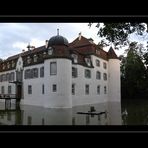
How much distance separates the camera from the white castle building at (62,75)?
18781 mm

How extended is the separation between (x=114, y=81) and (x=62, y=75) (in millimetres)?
7777

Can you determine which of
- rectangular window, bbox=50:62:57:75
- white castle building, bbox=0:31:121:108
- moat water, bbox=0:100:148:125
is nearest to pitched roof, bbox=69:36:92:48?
white castle building, bbox=0:31:121:108

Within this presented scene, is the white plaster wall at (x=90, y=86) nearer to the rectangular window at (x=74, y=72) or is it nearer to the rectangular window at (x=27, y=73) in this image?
the rectangular window at (x=74, y=72)

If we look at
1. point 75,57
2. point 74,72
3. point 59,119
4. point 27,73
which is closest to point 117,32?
point 59,119

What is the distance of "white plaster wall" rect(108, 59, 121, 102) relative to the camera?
24.4 m

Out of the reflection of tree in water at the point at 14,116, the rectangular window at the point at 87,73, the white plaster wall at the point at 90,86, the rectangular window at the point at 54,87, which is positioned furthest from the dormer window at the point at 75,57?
the reflection of tree in water at the point at 14,116

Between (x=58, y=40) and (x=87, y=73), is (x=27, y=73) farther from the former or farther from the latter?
(x=87, y=73)

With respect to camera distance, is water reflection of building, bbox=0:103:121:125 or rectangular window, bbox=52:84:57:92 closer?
water reflection of building, bbox=0:103:121:125

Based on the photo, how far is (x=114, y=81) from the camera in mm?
25031

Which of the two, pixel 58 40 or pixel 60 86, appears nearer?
pixel 60 86

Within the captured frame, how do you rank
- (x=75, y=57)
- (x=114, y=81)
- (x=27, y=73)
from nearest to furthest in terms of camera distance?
(x=75, y=57)
(x=27, y=73)
(x=114, y=81)

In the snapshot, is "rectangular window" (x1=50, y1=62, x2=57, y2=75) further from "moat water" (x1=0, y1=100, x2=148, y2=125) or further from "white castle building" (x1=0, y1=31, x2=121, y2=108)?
"moat water" (x1=0, y1=100, x2=148, y2=125)
